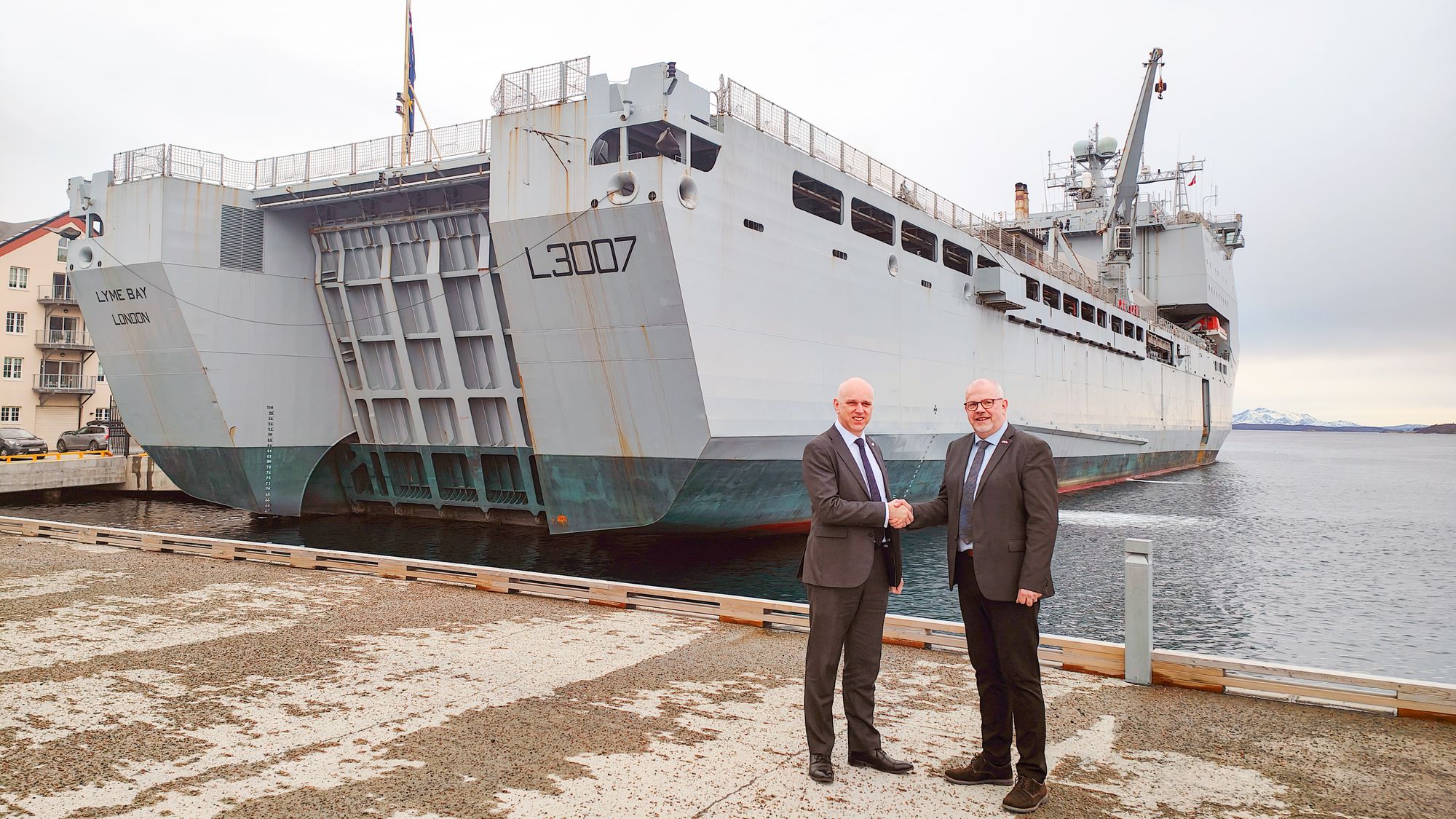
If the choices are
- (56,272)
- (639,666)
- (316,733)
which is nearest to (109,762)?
(316,733)

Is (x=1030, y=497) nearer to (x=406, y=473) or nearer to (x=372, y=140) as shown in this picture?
(x=372, y=140)

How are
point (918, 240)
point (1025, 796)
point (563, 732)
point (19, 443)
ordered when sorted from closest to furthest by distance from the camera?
point (1025, 796) → point (563, 732) → point (918, 240) → point (19, 443)

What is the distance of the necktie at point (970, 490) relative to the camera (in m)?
4.23

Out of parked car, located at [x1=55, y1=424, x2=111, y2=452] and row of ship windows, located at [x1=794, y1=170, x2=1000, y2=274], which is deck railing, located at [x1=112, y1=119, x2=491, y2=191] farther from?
parked car, located at [x1=55, y1=424, x2=111, y2=452]

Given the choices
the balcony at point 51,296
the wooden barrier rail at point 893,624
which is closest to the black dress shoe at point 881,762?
the wooden barrier rail at point 893,624

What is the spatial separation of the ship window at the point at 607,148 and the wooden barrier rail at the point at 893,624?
24.3 ft

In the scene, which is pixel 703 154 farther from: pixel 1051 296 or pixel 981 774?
pixel 1051 296

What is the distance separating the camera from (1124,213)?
37.9m

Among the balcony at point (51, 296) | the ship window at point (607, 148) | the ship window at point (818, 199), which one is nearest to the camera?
the ship window at point (607, 148)

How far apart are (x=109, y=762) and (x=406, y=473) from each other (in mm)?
18599

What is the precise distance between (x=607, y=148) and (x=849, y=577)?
11.7 meters

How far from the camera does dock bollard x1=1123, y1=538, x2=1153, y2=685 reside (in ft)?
18.8

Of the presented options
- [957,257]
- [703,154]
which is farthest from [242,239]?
[957,257]

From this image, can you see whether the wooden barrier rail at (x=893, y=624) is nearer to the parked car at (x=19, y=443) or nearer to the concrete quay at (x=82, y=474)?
the concrete quay at (x=82, y=474)
